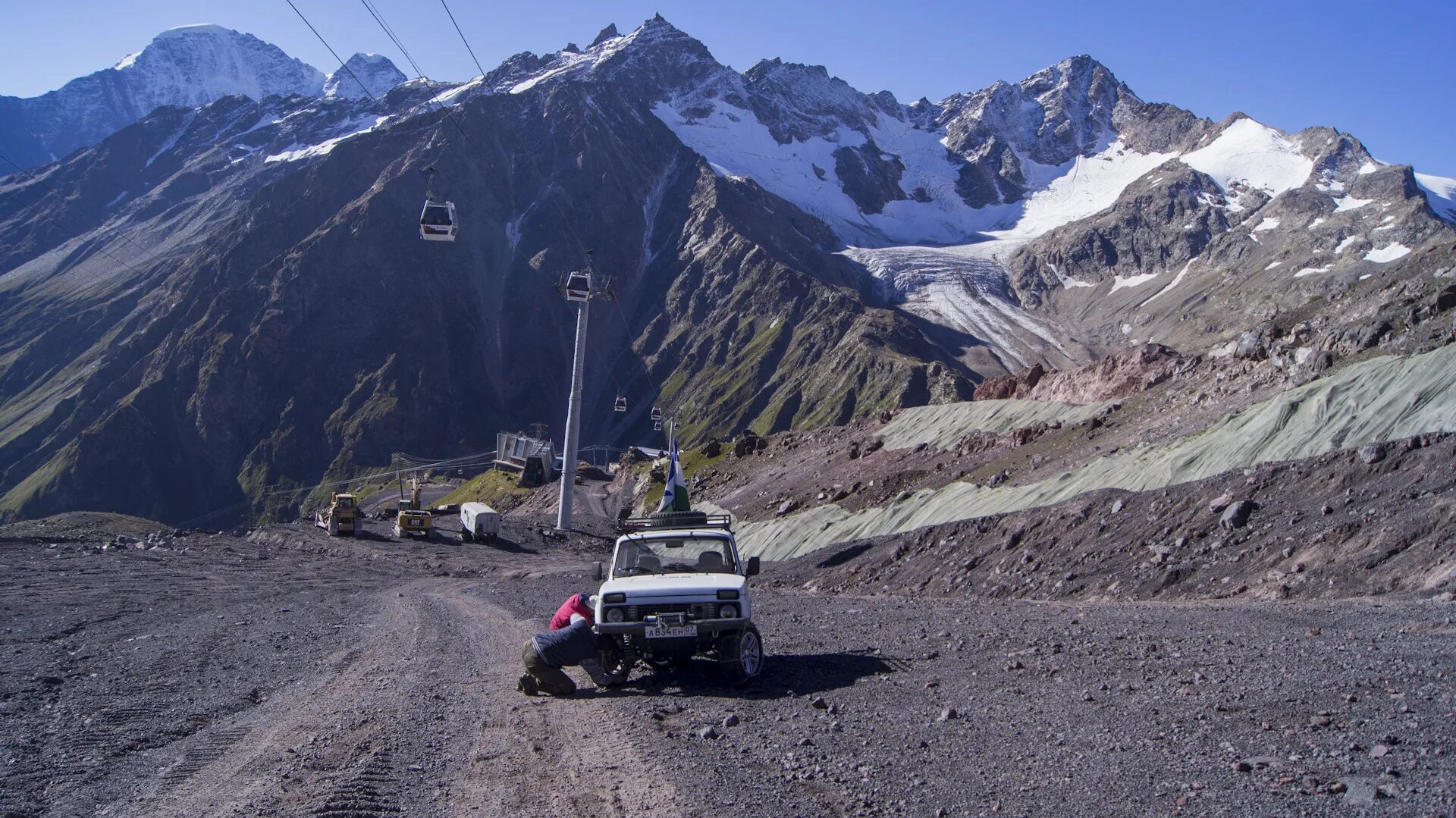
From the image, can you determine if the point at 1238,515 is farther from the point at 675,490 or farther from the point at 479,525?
the point at 479,525

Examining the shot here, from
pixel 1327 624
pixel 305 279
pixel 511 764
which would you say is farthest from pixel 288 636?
pixel 305 279

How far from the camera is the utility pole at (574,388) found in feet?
181

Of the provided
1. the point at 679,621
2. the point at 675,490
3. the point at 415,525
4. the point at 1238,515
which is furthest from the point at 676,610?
the point at 415,525

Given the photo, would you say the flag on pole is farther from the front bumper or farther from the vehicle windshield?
the front bumper

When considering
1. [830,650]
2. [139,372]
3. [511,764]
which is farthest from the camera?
[139,372]

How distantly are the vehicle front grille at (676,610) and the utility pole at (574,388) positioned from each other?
4300 centimetres

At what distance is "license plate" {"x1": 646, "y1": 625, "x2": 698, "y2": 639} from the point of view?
11.9m

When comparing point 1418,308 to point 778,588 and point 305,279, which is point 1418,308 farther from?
point 305,279

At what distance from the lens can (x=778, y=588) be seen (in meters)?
31.0

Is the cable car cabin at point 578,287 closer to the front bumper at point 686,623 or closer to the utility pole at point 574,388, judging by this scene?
the utility pole at point 574,388

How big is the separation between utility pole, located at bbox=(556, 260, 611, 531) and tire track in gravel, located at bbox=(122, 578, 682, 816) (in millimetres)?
42526

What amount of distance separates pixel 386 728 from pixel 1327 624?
1133 centimetres

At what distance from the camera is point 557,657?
11641mm

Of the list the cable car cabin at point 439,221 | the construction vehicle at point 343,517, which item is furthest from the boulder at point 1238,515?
the construction vehicle at point 343,517
